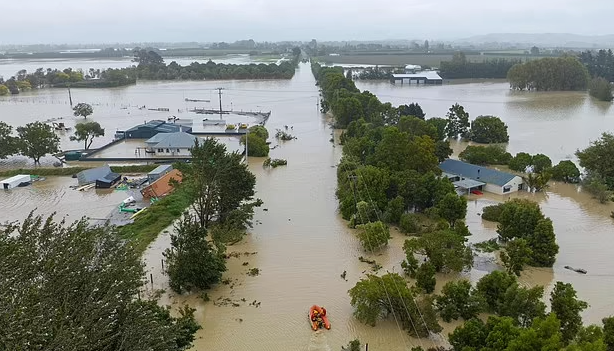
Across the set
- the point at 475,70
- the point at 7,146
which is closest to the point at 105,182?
the point at 7,146

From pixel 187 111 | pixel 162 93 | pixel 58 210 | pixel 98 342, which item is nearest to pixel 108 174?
pixel 58 210

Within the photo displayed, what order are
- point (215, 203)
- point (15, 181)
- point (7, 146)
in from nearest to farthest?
point (215, 203) < point (15, 181) < point (7, 146)

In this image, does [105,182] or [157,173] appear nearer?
[105,182]

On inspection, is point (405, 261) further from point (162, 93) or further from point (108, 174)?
point (162, 93)

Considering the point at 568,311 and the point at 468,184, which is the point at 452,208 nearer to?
the point at 468,184

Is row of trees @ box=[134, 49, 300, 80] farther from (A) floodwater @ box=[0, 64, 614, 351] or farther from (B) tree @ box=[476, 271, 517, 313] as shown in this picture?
(B) tree @ box=[476, 271, 517, 313]

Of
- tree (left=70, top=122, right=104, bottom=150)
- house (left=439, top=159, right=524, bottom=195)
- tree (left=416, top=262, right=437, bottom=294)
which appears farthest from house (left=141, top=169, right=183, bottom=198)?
house (left=439, top=159, right=524, bottom=195)

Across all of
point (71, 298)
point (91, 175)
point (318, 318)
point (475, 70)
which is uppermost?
point (475, 70)
